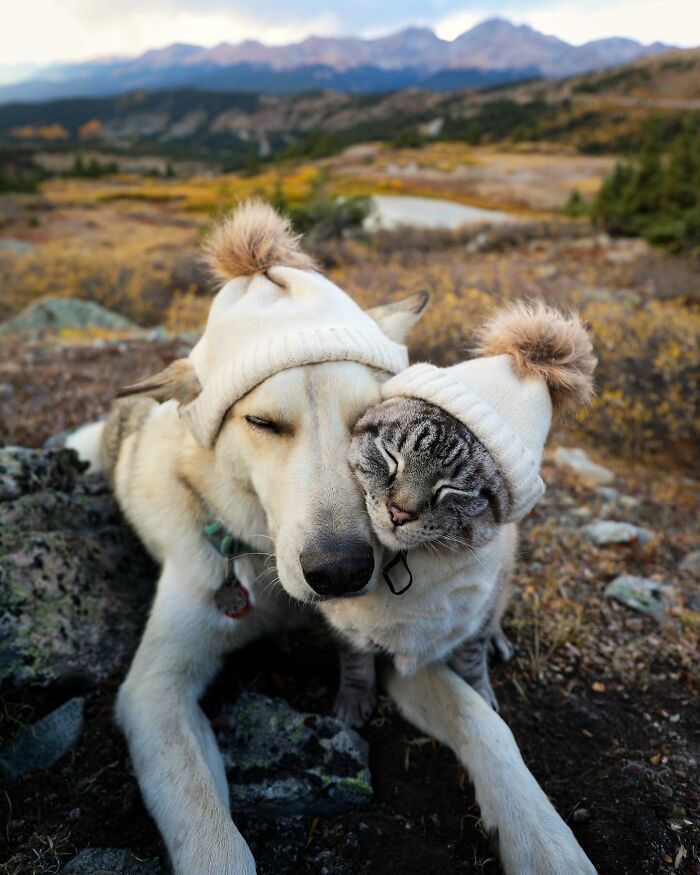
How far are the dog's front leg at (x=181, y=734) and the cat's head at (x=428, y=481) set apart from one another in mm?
1085

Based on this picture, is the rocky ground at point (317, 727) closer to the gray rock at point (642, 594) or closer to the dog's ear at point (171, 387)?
the gray rock at point (642, 594)

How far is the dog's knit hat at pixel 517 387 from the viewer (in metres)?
1.77

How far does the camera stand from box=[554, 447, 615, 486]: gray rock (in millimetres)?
5048

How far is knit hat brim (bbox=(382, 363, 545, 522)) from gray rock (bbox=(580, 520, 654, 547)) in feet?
7.99

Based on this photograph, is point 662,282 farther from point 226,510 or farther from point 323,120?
point 323,120

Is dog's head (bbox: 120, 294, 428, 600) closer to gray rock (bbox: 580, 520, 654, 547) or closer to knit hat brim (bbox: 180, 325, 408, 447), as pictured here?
knit hat brim (bbox: 180, 325, 408, 447)

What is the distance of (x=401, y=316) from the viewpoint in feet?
8.73

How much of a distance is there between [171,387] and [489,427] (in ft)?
4.39

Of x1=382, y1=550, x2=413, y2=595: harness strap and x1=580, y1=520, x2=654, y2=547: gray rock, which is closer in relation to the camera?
x1=382, y1=550, x2=413, y2=595: harness strap

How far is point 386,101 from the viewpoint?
11312cm

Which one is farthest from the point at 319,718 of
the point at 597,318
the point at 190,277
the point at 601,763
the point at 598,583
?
the point at 190,277

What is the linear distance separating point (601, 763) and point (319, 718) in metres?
1.13

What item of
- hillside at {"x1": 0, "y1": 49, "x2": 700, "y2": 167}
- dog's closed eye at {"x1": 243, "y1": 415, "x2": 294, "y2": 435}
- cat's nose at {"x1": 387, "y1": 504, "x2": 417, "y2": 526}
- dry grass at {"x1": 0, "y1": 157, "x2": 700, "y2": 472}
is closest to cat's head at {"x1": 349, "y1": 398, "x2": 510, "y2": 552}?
cat's nose at {"x1": 387, "y1": 504, "x2": 417, "y2": 526}

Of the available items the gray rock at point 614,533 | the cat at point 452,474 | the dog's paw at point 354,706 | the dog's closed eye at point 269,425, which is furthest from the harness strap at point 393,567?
the gray rock at point 614,533
